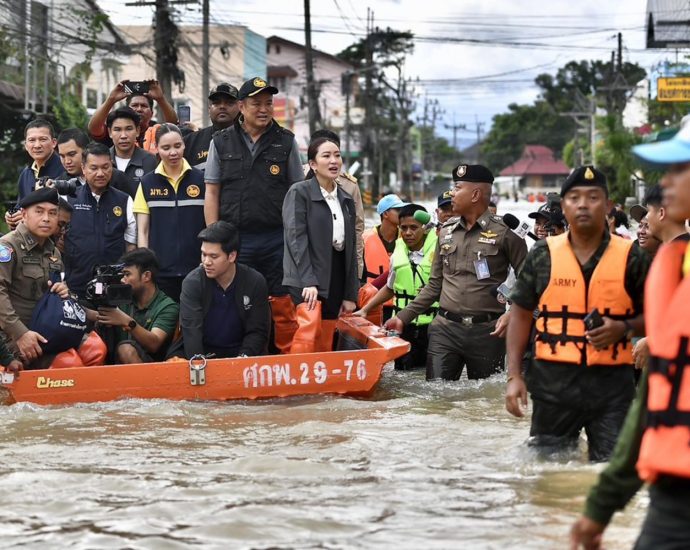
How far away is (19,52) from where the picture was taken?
2828 centimetres

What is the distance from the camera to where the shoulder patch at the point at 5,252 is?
8.54 metres

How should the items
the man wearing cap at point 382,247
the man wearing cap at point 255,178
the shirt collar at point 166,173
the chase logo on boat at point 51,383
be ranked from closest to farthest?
the chase logo on boat at point 51,383 → the man wearing cap at point 255,178 → the shirt collar at point 166,173 → the man wearing cap at point 382,247

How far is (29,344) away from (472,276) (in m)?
3.25

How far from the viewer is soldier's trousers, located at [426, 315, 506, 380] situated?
8648 mm

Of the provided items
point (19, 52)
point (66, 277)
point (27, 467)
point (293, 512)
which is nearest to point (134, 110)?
point (66, 277)

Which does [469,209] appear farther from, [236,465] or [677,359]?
[677,359]

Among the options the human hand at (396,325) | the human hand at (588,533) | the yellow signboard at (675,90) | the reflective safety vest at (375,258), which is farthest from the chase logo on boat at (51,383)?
the yellow signboard at (675,90)

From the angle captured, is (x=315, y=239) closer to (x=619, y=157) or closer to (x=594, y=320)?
(x=594, y=320)

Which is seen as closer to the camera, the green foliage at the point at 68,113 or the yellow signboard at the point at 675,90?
the green foliage at the point at 68,113

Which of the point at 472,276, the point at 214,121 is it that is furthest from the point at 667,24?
the point at 472,276

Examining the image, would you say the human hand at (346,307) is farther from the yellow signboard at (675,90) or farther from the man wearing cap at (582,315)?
the yellow signboard at (675,90)

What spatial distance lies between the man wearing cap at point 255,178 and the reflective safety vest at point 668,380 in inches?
256

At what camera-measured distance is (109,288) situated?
8883 mm

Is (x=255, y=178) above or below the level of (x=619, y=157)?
below
